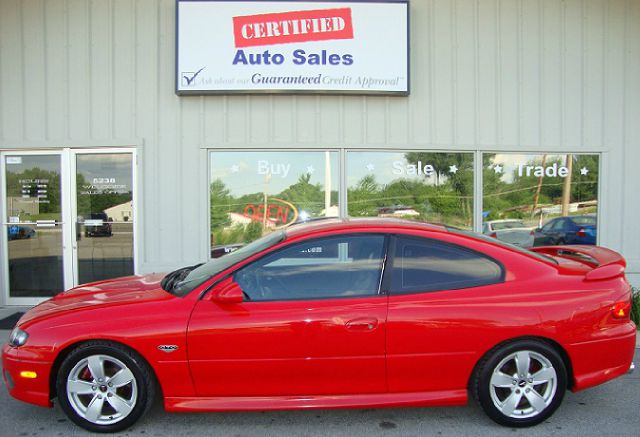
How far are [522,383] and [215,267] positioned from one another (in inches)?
93.4

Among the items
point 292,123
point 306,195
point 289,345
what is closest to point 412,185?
point 306,195

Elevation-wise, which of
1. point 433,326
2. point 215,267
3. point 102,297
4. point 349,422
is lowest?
point 349,422

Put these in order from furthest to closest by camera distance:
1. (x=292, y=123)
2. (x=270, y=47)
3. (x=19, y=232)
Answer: (x=19, y=232), (x=292, y=123), (x=270, y=47)

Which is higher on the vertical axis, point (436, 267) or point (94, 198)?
point (94, 198)

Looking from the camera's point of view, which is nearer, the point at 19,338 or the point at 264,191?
the point at 19,338

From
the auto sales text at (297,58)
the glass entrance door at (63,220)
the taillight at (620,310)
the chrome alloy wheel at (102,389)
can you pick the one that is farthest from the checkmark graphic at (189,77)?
the taillight at (620,310)

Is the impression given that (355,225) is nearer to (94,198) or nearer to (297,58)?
(297,58)

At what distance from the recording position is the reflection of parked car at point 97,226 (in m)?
6.83

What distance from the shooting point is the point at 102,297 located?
354cm

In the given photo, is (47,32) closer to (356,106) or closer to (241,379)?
(356,106)

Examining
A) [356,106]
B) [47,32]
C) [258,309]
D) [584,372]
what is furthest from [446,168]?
[47,32]

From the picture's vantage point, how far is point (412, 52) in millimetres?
6938

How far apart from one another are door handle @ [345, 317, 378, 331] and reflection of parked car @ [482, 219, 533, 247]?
183 inches

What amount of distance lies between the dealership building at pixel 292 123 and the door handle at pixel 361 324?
380cm
